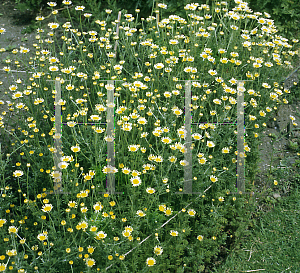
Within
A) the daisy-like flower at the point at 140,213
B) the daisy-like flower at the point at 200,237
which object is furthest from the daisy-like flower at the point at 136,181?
the daisy-like flower at the point at 200,237

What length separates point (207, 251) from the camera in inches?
108

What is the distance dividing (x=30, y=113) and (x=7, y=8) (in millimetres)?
3693

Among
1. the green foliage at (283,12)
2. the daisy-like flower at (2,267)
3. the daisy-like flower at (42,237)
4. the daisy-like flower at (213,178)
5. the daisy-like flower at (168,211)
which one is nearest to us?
the daisy-like flower at (2,267)

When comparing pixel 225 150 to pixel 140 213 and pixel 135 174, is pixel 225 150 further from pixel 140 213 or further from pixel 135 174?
pixel 140 213

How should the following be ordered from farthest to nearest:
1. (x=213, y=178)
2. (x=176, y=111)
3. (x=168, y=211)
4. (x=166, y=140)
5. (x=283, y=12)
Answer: (x=283, y=12), (x=176, y=111), (x=166, y=140), (x=213, y=178), (x=168, y=211)

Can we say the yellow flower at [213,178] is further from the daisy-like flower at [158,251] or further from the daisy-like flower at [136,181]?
the daisy-like flower at [158,251]

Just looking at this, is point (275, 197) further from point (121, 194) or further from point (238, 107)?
point (121, 194)

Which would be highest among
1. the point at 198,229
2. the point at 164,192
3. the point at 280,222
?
the point at 164,192

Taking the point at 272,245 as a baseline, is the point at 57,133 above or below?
above

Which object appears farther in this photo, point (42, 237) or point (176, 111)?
point (176, 111)

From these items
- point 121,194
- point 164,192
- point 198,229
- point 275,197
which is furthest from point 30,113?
point 275,197

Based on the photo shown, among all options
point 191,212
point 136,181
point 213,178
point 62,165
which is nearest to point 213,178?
point 213,178

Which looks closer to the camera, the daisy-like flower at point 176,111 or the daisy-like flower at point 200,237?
the daisy-like flower at point 200,237

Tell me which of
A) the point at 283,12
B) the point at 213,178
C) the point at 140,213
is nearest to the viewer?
the point at 140,213
